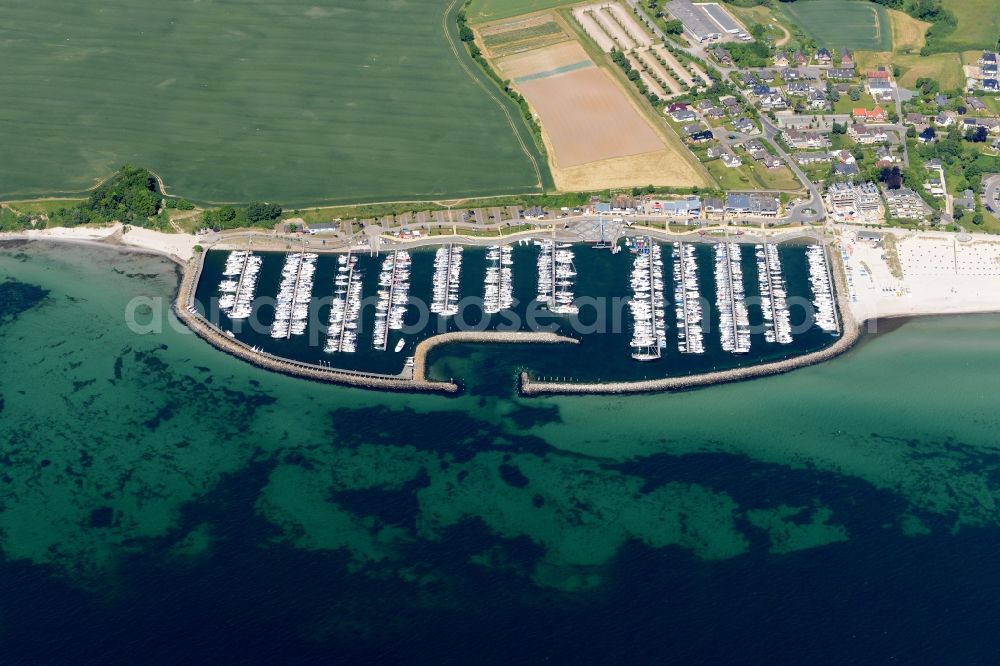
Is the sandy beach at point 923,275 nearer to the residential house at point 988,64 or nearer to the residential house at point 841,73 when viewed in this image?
the residential house at point 841,73

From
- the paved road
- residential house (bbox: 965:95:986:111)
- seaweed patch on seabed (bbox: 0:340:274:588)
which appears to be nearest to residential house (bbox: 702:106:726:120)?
the paved road

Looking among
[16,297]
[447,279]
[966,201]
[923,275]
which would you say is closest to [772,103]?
[966,201]

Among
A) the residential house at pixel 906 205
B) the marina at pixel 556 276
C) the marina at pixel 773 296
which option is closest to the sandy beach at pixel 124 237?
the marina at pixel 556 276

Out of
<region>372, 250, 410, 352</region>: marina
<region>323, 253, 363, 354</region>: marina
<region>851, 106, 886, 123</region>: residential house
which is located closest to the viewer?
<region>323, 253, 363, 354</region>: marina

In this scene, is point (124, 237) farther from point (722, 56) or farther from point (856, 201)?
point (856, 201)

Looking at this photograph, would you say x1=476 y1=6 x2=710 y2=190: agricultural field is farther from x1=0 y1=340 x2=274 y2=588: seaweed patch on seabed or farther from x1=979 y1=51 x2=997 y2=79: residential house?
x1=0 y1=340 x2=274 y2=588: seaweed patch on seabed

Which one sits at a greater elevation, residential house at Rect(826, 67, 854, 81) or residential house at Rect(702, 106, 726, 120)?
residential house at Rect(826, 67, 854, 81)

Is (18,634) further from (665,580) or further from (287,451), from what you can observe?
(665,580)
